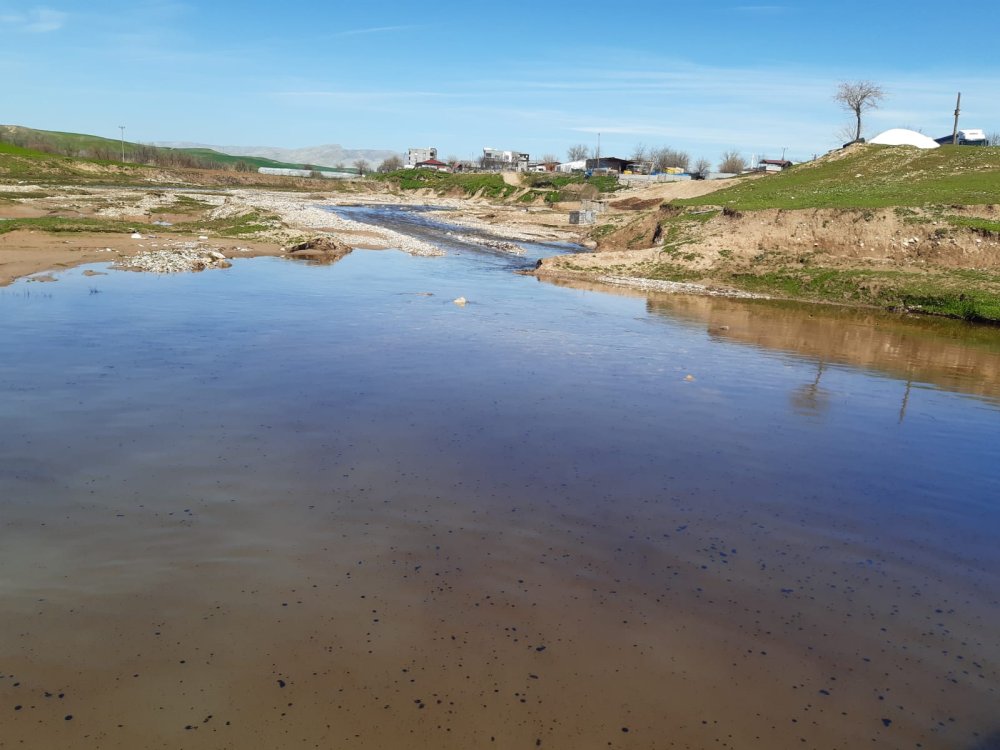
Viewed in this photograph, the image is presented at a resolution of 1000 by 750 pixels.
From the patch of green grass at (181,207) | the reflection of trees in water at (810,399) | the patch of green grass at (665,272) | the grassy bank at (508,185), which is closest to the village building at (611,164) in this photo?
the grassy bank at (508,185)

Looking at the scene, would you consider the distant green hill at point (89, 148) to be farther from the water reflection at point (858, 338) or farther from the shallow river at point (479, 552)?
the shallow river at point (479, 552)

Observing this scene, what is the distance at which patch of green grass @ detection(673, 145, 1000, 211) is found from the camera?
28.9m

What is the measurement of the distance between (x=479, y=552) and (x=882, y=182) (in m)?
38.3

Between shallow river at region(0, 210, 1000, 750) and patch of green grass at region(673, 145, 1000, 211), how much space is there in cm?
1726

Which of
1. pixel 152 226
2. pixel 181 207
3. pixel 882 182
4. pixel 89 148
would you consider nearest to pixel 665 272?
pixel 882 182

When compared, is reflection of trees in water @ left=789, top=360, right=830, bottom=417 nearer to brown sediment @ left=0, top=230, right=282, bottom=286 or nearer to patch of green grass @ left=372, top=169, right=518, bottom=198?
brown sediment @ left=0, top=230, right=282, bottom=286

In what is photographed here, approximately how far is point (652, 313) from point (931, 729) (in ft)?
56.1

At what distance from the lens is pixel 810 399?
42.8 feet

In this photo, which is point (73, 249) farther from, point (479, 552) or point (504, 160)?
point (504, 160)

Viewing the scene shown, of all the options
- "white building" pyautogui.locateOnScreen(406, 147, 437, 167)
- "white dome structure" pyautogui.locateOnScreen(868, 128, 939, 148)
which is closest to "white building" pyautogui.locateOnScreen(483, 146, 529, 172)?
"white building" pyautogui.locateOnScreen(406, 147, 437, 167)

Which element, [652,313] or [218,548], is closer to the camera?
[218,548]

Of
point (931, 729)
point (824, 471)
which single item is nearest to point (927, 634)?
point (931, 729)

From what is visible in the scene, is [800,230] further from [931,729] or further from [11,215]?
[11,215]

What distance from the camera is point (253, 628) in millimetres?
5590
